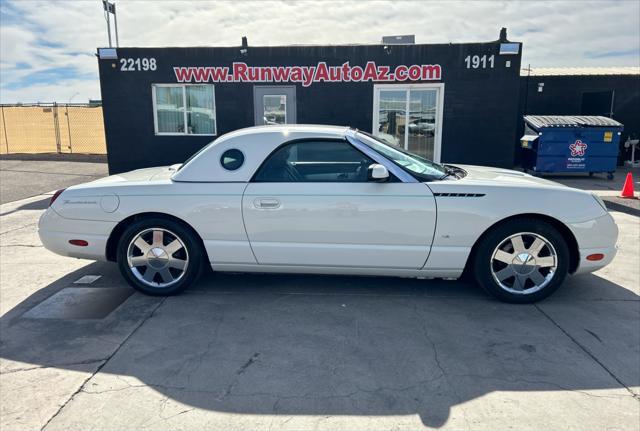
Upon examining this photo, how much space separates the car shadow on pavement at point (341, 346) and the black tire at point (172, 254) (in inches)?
4.4

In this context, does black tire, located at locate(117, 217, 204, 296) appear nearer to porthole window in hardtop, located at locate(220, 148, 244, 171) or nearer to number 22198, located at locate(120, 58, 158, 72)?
porthole window in hardtop, located at locate(220, 148, 244, 171)

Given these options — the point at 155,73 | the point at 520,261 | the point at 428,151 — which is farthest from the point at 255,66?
the point at 520,261

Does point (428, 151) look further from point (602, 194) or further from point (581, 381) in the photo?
point (581, 381)

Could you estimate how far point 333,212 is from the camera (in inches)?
161

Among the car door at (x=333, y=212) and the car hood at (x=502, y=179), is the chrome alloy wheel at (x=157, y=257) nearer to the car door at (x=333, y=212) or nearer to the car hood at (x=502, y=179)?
the car door at (x=333, y=212)

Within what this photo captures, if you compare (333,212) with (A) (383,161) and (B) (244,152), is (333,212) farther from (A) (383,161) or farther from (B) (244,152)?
(B) (244,152)

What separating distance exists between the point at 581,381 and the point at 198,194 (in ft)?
10.8

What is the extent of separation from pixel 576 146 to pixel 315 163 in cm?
1085

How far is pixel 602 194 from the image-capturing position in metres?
10.1

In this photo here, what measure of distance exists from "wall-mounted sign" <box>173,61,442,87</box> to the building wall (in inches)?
254

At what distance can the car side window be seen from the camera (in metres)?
4.22

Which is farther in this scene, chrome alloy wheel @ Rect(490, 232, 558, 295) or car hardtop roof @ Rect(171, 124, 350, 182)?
car hardtop roof @ Rect(171, 124, 350, 182)

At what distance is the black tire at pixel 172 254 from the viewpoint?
4.30 metres

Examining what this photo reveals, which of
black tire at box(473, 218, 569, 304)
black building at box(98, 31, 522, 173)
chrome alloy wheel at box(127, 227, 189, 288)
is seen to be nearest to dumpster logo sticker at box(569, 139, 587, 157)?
black building at box(98, 31, 522, 173)
